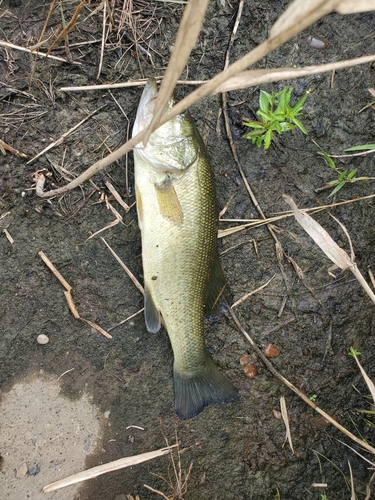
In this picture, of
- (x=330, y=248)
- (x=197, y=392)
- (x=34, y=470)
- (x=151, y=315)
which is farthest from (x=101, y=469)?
(x=330, y=248)

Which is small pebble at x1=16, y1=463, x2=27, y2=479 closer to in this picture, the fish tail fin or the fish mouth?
the fish tail fin

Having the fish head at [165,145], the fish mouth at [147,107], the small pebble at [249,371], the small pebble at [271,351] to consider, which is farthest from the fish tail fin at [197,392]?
the fish mouth at [147,107]

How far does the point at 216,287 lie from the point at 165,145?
40.3 inches

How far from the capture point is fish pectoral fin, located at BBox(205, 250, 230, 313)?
294cm

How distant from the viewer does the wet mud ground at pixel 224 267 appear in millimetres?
2924

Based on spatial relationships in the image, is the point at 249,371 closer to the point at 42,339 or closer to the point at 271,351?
the point at 271,351

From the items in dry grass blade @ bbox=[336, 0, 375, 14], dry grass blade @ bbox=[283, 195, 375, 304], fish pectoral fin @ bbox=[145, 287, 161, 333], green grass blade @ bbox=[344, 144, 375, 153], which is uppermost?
dry grass blade @ bbox=[336, 0, 375, 14]

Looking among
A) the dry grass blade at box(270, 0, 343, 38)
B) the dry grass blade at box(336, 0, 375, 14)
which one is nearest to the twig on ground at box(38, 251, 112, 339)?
the dry grass blade at box(270, 0, 343, 38)

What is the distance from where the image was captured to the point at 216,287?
2.98 metres

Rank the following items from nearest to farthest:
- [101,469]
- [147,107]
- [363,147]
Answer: [147,107] → [101,469] → [363,147]

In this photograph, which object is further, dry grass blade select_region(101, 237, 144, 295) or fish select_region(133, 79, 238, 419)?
dry grass blade select_region(101, 237, 144, 295)

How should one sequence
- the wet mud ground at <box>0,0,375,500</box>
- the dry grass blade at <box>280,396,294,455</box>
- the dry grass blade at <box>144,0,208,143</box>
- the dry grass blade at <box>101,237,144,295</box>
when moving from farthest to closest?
the dry grass blade at <box>280,396,294,455</box>
the dry grass blade at <box>101,237,144,295</box>
the wet mud ground at <box>0,0,375,500</box>
the dry grass blade at <box>144,0,208,143</box>

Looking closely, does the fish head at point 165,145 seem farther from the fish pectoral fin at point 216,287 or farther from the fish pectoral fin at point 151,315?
the fish pectoral fin at point 151,315

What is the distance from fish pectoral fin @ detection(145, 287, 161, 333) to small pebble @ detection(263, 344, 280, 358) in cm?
88
